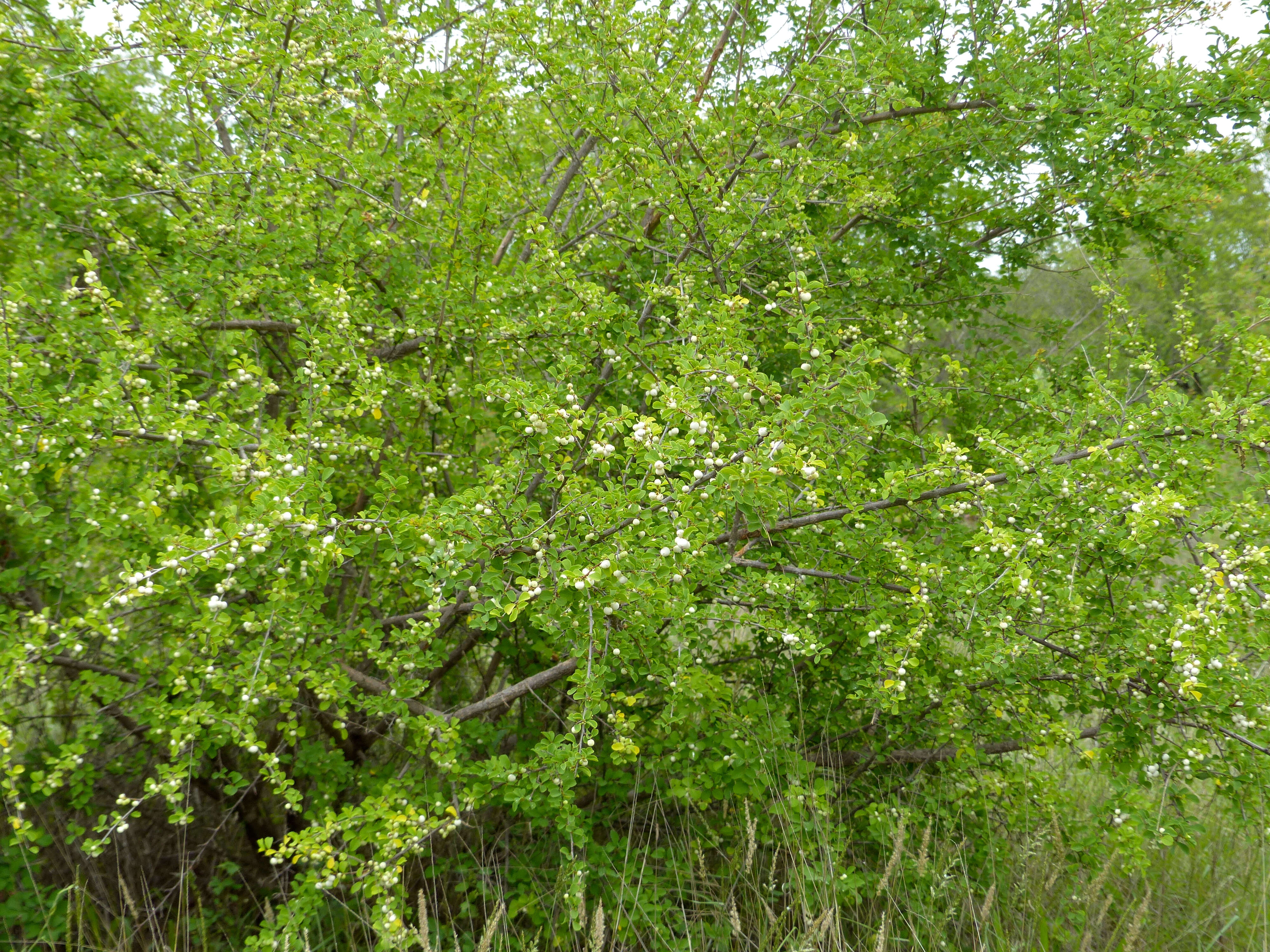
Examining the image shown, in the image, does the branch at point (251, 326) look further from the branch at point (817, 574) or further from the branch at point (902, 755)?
the branch at point (902, 755)

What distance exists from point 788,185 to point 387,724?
3.01m

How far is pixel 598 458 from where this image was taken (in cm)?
273

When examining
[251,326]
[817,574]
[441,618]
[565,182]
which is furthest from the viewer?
[565,182]

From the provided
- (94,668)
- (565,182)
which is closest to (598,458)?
(565,182)

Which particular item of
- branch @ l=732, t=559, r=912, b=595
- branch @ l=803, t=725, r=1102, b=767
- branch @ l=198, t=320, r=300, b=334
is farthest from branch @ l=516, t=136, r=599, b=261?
branch @ l=803, t=725, r=1102, b=767

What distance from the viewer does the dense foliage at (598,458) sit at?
2559 millimetres

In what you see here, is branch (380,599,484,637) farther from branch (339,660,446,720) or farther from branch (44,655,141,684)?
branch (44,655,141,684)

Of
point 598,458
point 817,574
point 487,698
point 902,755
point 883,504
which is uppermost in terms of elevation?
point 598,458

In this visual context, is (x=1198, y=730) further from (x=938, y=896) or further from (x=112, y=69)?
(x=112, y=69)

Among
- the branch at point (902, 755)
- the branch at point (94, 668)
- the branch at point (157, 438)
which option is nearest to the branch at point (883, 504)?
the branch at point (902, 755)

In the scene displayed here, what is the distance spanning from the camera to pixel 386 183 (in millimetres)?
3996

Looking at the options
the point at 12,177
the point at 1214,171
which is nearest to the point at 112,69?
the point at 12,177

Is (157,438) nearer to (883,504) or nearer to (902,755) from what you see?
(883,504)

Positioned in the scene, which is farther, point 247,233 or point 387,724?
point 387,724
